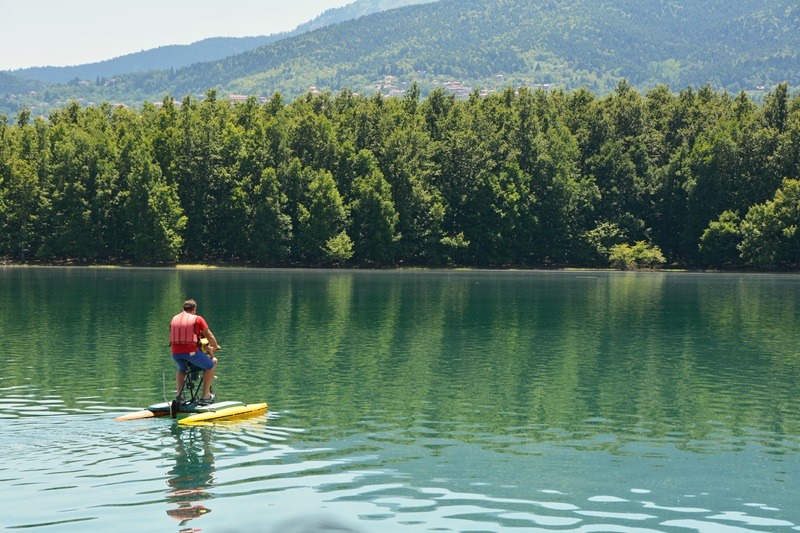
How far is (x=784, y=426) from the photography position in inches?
1252

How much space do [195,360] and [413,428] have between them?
6723 mm

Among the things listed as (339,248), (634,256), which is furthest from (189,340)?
(634,256)

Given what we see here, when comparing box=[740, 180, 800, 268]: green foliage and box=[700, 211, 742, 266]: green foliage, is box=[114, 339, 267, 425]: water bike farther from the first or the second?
box=[700, 211, 742, 266]: green foliage

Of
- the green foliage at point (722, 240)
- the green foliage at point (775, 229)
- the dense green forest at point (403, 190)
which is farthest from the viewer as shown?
the dense green forest at point (403, 190)

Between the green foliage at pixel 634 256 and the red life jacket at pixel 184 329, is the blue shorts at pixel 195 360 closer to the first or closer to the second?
the red life jacket at pixel 184 329

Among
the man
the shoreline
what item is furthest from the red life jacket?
the shoreline

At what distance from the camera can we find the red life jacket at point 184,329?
30.5 meters

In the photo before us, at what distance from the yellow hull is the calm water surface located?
0.46 m

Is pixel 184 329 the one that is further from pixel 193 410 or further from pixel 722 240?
pixel 722 240

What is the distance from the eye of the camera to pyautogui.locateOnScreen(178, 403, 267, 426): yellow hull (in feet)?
98.6

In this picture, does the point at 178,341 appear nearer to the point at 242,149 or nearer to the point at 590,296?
the point at 590,296

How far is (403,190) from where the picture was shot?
16350 cm

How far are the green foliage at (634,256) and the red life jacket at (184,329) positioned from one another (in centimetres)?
13847

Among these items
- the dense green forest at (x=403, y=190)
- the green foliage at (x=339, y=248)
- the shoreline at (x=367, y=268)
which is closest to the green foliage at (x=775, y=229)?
the dense green forest at (x=403, y=190)
